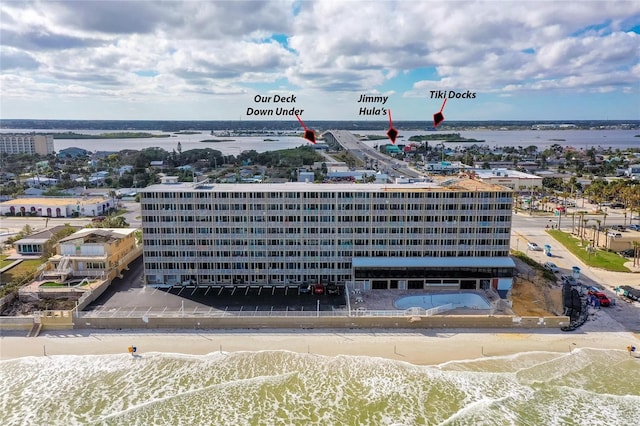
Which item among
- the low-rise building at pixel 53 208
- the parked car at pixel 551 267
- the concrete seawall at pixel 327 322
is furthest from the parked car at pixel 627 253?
the low-rise building at pixel 53 208

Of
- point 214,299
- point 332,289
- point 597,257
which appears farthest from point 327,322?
point 597,257

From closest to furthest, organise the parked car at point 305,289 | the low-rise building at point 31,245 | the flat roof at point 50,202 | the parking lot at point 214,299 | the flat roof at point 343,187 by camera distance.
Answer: the parking lot at point 214,299, the parked car at point 305,289, the flat roof at point 343,187, the low-rise building at point 31,245, the flat roof at point 50,202

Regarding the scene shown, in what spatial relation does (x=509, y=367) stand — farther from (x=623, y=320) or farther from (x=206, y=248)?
(x=206, y=248)

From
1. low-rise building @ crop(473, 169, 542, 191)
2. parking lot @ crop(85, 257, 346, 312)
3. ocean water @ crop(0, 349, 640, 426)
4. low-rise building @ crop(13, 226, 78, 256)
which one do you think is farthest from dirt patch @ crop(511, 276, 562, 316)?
low-rise building @ crop(473, 169, 542, 191)

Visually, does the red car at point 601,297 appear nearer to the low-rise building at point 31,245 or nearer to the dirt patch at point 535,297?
the dirt patch at point 535,297

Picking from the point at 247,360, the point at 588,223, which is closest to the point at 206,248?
the point at 247,360

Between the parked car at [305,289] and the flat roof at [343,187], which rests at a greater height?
the flat roof at [343,187]
